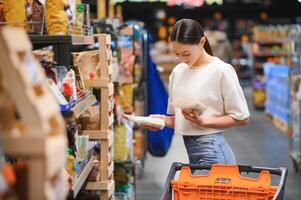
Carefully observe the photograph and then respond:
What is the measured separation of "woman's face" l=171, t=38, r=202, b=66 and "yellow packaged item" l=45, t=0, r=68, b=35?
760mm

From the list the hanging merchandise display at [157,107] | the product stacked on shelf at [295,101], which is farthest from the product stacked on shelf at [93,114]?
the product stacked on shelf at [295,101]

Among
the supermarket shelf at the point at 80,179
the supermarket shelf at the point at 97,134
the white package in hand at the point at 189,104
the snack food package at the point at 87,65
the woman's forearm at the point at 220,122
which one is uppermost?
the snack food package at the point at 87,65

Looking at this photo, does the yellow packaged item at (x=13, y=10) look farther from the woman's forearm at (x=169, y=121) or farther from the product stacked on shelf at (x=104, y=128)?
the woman's forearm at (x=169, y=121)

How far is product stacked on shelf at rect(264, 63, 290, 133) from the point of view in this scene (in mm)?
11801

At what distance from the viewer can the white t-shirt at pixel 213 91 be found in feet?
11.6

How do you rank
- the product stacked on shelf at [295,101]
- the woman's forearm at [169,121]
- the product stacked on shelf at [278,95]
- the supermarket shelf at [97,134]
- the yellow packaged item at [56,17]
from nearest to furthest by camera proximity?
the yellow packaged item at [56,17]
the supermarket shelf at [97,134]
the woman's forearm at [169,121]
the product stacked on shelf at [295,101]
the product stacked on shelf at [278,95]

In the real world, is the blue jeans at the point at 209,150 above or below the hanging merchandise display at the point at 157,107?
above

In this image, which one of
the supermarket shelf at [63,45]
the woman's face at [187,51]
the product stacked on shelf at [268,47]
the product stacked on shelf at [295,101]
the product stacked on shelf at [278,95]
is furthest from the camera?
the product stacked on shelf at [268,47]

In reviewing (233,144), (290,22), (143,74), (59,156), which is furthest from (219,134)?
(290,22)

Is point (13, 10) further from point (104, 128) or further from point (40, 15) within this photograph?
point (104, 128)

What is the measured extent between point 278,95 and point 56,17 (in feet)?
33.2

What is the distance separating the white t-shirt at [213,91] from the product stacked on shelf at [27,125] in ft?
6.78

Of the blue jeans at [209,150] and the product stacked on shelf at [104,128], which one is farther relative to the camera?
the product stacked on shelf at [104,128]

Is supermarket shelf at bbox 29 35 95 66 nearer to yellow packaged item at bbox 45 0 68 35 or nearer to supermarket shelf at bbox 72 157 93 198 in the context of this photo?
yellow packaged item at bbox 45 0 68 35
